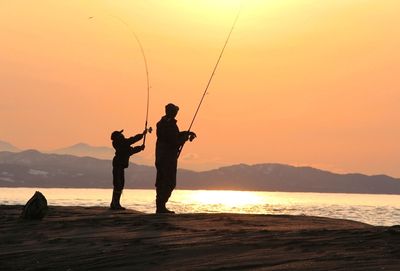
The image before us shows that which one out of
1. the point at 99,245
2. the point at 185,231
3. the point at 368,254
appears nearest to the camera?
the point at 368,254

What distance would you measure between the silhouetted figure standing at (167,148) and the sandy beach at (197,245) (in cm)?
274

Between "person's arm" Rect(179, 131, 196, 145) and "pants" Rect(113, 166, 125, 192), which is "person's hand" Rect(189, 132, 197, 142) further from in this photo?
"pants" Rect(113, 166, 125, 192)

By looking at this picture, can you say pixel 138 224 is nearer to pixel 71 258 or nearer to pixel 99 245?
pixel 99 245

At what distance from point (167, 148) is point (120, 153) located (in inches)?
117

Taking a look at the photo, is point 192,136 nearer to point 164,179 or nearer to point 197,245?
point 164,179

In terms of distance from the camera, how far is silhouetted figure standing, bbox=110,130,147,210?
2005 centimetres

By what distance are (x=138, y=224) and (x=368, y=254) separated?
6028 millimetres

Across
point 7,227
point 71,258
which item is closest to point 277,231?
point 71,258

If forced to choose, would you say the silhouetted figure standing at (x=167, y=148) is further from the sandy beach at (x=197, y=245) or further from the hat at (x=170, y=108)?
the sandy beach at (x=197, y=245)

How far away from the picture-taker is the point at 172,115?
17.5m

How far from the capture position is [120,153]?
20.2m

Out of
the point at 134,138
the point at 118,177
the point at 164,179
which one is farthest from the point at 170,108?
the point at 118,177

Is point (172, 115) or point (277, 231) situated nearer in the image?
point (277, 231)

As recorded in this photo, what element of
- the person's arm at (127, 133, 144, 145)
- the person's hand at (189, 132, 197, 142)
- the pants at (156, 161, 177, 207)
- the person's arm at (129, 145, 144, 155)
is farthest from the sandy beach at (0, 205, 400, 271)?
the person's arm at (129, 145, 144, 155)
